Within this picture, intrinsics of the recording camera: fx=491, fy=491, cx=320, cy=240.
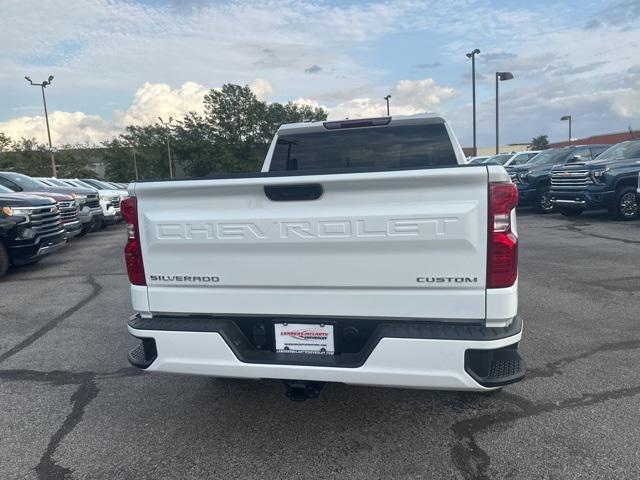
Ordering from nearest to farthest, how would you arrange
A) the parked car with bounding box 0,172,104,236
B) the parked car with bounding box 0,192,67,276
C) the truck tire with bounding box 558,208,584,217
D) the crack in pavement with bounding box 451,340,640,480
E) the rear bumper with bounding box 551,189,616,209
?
1. the crack in pavement with bounding box 451,340,640,480
2. the parked car with bounding box 0,192,67,276
3. the parked car with bounding box 0,172,104,236
4. the rear bumper with bounding box 551,189,616,209
5. the truck tire with bounding box 558,208,584,217

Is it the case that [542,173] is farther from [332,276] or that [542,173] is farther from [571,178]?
[332,276]

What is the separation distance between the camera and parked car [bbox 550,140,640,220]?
12617mm

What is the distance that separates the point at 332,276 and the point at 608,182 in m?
12.6

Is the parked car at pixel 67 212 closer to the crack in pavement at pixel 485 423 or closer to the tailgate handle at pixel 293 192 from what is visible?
the tailgate handle at pixel 293 192

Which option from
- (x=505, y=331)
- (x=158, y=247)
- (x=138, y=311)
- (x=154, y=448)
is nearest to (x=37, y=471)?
(x=154, y=448)

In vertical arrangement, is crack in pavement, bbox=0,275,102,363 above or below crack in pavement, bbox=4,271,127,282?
above

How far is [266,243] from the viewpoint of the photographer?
2.76 meters

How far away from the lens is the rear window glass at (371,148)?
14.3 feet

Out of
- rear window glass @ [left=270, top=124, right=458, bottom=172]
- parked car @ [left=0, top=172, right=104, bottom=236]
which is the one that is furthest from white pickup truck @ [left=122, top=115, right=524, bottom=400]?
parked car @ [left=0, top=172, right=104, bottom=236]

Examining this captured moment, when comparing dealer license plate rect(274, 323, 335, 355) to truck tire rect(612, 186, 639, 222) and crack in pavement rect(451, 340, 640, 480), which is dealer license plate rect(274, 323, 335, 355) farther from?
truck tire rect(612, 186, 639, 222)

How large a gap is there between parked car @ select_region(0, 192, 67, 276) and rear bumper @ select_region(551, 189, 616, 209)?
A: 1285cm

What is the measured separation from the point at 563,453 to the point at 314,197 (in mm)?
2074

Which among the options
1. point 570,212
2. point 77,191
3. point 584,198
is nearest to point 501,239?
point 584,198

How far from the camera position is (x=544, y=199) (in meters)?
15.7
